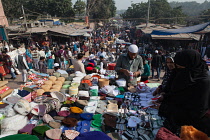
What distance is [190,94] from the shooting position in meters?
1.81

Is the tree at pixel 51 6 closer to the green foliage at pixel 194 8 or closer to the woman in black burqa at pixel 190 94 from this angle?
the woman in black burqa at pixel 190 94

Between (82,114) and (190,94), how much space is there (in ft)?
5.00

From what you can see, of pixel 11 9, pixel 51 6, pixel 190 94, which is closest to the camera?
pixel 190 94

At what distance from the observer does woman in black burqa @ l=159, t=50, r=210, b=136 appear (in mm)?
1751

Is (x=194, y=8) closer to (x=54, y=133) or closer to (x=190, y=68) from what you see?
(x=190, y=68)

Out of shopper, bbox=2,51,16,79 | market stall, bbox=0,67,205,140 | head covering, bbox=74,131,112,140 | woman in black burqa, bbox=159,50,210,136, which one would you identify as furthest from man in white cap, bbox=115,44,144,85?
shopper, bbox=2,51,16,79

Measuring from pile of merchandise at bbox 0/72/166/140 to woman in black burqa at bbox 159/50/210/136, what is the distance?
296 mm

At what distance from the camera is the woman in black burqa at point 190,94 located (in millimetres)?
1751

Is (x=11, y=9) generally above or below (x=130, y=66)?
above

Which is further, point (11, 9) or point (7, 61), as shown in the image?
point (11, 9)

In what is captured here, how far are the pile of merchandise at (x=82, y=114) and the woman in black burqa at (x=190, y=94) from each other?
30cm

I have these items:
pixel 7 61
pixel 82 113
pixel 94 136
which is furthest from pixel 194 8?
pixel 94 136

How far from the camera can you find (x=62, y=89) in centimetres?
308

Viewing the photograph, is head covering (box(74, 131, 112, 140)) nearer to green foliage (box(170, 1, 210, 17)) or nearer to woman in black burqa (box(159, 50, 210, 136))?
woman in black burqa (box(159, 50, 210, 136))
